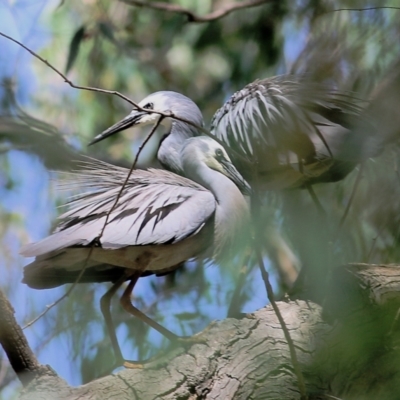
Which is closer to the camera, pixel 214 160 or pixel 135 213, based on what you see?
pixel 135 213

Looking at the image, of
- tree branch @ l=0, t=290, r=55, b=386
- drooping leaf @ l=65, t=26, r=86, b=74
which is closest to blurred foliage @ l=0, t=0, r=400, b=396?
drooping leaf @ l=65, t=26, r=86, b=74

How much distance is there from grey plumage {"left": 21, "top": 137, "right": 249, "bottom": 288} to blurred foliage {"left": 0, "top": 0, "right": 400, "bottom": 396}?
0.27m

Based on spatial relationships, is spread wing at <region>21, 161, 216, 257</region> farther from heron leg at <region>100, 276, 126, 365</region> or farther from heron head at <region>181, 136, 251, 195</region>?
heron leg at <region>100, 276, 126, 365</region>

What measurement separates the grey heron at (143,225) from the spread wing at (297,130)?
145mm

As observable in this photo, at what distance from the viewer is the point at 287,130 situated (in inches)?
99.0

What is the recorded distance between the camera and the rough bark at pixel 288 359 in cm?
165

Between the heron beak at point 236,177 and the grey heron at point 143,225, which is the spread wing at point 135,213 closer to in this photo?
the grey heron at point 143,225

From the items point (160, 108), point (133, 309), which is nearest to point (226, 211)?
point (133, 309)

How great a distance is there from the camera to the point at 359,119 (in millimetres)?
2396

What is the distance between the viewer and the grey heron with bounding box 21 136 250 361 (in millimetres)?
2014

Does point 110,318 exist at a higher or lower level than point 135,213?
lower

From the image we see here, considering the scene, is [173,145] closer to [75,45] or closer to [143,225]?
[143,225]

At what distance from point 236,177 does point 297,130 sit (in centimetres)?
31

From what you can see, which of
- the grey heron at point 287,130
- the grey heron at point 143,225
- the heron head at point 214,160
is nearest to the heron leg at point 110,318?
the grey heron at point 143,225
